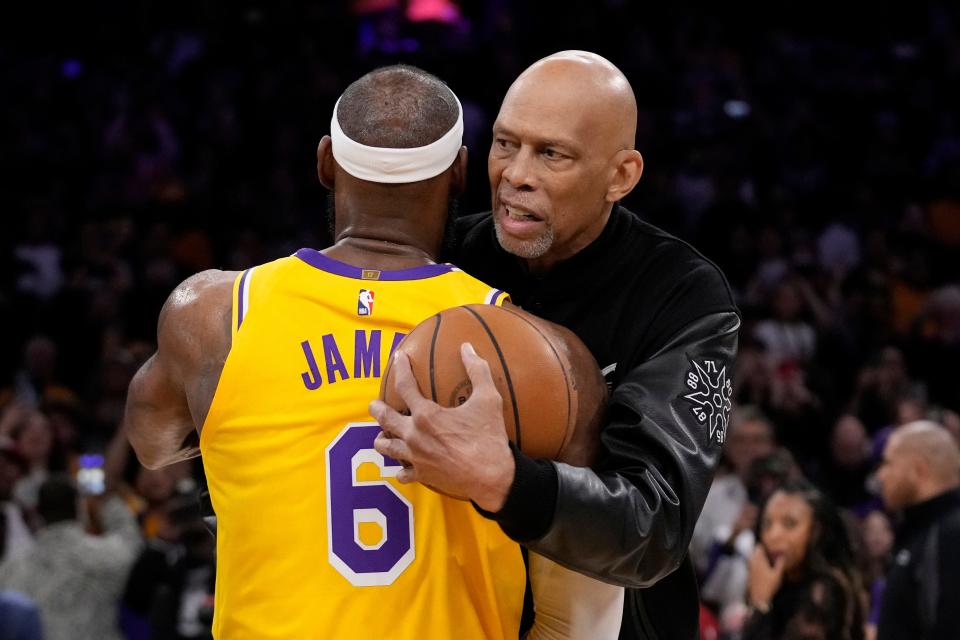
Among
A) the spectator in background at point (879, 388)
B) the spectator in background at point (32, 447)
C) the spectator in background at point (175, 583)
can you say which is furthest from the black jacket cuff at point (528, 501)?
the spectator in background at point (879, 388)

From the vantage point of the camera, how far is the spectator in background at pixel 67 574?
7164mm

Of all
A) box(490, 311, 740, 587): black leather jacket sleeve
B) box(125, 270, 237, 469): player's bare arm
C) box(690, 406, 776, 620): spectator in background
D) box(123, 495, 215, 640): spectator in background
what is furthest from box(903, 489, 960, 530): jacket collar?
box(125, 270, 237, 469): player's bare arm

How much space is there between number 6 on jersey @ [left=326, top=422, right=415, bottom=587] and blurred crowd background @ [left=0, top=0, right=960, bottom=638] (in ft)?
15.5

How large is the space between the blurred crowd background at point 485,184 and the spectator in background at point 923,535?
100cm

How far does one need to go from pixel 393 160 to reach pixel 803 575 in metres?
3.62

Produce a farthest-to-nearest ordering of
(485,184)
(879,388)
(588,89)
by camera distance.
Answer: (485,184) → (879,388) → (588,89)

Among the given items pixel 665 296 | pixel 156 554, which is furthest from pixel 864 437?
pixel 665 296

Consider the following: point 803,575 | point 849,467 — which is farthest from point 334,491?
point 849,467

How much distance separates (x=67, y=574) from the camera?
23.6 ft

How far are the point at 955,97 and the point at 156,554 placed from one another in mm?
8882

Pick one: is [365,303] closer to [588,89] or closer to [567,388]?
[567,388]

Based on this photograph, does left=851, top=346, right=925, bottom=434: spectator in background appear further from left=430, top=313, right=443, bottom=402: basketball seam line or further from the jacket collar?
left=430, top=313, right=443, bottom=402: basketball seam line

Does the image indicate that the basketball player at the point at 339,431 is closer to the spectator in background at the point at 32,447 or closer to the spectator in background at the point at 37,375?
the spectator in background at the point at 32,447

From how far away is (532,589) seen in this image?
9.59ft
